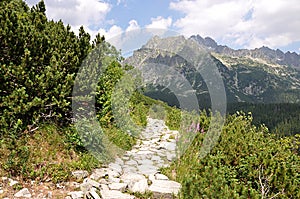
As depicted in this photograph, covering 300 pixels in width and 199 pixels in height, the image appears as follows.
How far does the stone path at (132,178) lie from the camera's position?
19.9ft

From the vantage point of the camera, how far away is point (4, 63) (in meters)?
7.61

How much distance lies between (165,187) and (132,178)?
1.08 m

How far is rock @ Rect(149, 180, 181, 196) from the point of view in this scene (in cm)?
627

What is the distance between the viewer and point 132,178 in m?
7.18

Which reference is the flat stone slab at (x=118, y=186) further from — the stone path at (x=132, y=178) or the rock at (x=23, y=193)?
the rock at (x=23, y=193)

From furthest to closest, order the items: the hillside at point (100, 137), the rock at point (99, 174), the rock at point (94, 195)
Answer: the rock at point (99, 174)
the rock at point (94, 195)
the hillside at point (100, 137)

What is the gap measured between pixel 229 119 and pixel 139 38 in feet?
15.8

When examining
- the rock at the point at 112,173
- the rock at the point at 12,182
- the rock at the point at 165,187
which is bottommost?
the rock at the point at 165,187

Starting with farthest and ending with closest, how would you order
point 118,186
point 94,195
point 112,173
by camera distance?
point 112,173, point 118,186, point 94,195

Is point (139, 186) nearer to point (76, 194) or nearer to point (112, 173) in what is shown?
point (112, 173)

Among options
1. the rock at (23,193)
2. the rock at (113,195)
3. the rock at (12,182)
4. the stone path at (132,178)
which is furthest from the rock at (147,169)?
the rock at (12,182)

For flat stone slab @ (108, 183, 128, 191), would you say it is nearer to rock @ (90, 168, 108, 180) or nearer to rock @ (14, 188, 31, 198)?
rock @ (90, 168, 108, 180)

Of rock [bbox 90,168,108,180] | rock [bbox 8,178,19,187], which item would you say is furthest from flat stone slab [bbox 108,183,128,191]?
rock [bbox 8,178,19,187]

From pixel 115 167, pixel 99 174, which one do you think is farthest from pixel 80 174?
pixel 115 167
